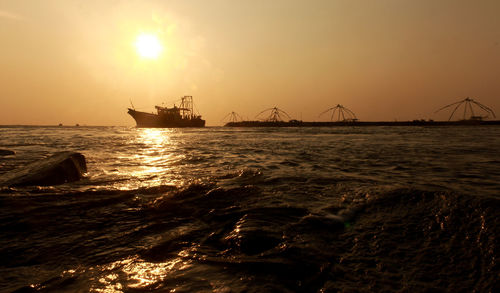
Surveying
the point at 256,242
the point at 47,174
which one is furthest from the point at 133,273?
the point at 47,174

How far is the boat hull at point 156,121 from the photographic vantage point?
116m

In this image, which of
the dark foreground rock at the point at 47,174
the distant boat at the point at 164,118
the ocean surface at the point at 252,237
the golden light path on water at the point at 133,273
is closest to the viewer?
the golden light path on water at the point at 133,273

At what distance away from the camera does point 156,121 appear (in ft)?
385

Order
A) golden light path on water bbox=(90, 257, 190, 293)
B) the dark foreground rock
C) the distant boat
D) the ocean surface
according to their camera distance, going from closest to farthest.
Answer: golden light path on water bbox=(90, 257, 190, 293) → the ocean surface → the dark foreground rock → the distant boat

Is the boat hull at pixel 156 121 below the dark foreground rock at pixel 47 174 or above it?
above

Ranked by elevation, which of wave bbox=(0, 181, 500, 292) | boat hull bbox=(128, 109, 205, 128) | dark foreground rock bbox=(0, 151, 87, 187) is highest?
boat hull bbox=(128, 109, 205, 128)

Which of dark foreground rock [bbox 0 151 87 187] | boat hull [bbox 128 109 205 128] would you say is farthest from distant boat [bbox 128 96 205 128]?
dark foreground rock [bbox 0 151 87 187]

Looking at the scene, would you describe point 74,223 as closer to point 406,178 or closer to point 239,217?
point 239,217

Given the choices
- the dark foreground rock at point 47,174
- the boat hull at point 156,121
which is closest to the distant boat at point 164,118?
the boat hull at point 156,121

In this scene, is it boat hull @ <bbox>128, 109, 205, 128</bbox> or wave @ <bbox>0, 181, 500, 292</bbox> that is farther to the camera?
boat hull @ <bbox>128, 109, 205, 128</bbox>

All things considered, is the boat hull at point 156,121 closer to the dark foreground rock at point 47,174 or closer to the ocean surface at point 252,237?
the dark foreground rock at point 47,174

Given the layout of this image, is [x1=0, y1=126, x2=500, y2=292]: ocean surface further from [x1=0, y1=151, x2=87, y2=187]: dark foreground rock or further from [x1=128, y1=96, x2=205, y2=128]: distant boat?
[x1=128, y1=96, x2=205, y2=128]: distant boat

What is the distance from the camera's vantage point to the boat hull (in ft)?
380

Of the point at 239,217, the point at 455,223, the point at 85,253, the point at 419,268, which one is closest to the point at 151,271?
the point at 85,253
